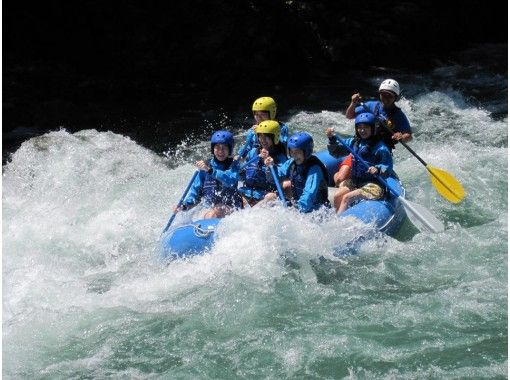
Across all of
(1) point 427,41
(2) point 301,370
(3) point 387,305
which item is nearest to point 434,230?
(3) point 387,305

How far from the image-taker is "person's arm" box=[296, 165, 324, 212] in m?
6.16

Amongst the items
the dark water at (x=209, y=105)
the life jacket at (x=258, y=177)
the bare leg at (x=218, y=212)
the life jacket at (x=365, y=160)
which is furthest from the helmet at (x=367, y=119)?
the dark water at (x=209, y=105)

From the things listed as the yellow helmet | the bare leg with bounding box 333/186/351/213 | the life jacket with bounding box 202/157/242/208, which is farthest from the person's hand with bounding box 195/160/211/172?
the bare leg with bounding box 333/186/351/213

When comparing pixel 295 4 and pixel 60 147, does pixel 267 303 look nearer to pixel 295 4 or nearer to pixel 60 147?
pixel 60 147

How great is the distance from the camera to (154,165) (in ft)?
30.6

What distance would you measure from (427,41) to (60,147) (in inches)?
372

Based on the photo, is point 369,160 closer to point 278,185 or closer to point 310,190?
point 310,190

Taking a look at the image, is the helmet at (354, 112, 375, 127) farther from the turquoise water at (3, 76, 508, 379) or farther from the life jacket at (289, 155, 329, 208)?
the turquoise water at (3, 76, 508, 379)

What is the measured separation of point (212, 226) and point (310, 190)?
36.1 inches

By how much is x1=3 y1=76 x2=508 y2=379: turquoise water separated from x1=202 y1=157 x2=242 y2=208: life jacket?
56 centimetres

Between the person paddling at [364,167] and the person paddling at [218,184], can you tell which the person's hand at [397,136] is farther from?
the person paddling at [218,184]

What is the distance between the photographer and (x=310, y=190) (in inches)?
244

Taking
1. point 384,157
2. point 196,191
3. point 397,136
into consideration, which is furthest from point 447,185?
point 196,191

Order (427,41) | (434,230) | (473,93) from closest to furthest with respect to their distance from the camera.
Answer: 1. (434,230)
2. (473,93)
3. (427,41)
